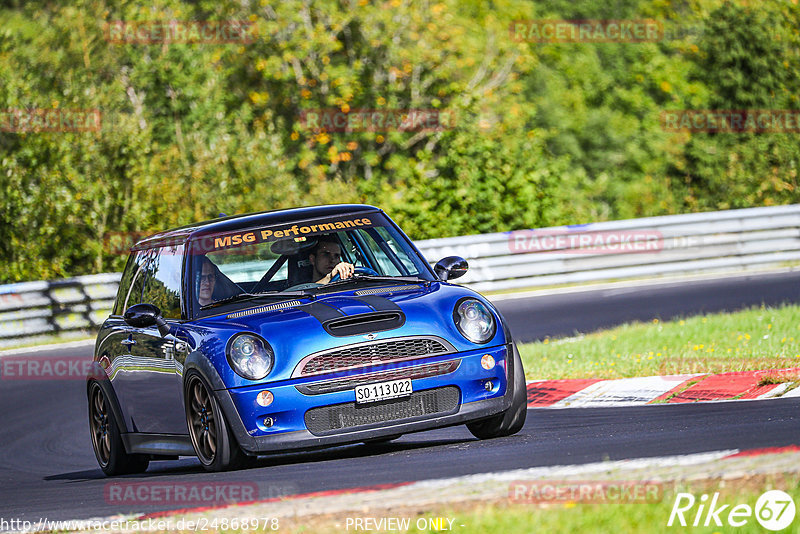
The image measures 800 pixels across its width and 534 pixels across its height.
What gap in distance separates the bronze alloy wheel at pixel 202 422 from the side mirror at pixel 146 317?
0.59 meters

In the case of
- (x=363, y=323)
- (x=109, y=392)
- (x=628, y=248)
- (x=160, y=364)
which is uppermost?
(x=363, y=323)

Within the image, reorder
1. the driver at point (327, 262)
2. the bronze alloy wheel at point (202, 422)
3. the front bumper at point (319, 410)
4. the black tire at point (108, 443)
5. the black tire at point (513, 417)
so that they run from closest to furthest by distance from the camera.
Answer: the front bumper at point (319, 410)
the bronze alloy wheel at point (202, 422)
the black tire at point (513, 417)
the driver at point (327, 262)
the black tire at point (108, 443)

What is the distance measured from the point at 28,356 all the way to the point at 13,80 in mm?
7482

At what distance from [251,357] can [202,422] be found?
2.07 feet

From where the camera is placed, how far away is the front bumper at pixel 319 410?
6926mm

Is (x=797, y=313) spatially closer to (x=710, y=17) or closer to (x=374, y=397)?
(x=374, y=397)

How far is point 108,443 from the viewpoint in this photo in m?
8.84

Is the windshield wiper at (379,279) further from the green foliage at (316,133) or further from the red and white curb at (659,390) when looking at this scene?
the green foliage at (316,133)

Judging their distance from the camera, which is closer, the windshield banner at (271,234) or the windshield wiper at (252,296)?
the windshield wiper at (252,296)

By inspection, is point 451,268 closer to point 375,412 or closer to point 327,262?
point 327,262

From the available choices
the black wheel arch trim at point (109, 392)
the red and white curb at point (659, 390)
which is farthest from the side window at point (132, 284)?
the red and white curb at point (659, 390)

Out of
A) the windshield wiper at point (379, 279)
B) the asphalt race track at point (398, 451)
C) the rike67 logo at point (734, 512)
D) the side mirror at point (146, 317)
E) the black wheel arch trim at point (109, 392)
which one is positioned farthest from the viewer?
the black wheel arch trim at point (109, 392)

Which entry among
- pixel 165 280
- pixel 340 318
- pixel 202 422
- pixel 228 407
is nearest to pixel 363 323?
pixel 340 318

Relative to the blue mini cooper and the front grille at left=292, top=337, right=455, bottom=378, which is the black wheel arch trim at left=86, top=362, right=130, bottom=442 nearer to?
the blue mini cooper
